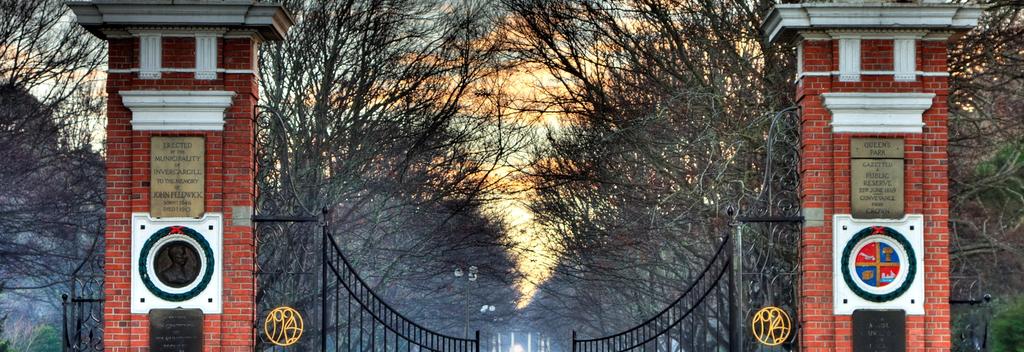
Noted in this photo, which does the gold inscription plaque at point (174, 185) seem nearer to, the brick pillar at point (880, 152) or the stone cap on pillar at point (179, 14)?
the stone cap on pillar at point (179, 14)

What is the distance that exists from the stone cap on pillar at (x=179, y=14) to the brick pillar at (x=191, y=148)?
0.04 metres

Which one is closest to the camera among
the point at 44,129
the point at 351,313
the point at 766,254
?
the point at 766,254

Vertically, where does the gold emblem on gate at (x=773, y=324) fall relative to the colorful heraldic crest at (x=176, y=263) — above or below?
below

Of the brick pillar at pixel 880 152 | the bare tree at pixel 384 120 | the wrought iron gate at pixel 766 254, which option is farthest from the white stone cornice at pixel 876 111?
the bare tree at pixel 384 120

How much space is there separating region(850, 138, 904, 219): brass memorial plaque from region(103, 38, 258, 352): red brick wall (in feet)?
19.5

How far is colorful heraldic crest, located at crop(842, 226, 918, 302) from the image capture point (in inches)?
606

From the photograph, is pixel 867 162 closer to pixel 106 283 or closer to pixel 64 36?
pixel 106 283

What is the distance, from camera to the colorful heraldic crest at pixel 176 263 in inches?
604

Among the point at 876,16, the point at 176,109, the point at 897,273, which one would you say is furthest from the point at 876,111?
the point at 176,109

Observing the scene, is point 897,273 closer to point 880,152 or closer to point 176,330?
point 880,152

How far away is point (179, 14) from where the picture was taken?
15.2 m

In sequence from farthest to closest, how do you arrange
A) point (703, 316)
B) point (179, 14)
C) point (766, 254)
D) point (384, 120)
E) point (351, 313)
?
1. point (351, 313)
2. point (384, 120)
3. point (703, 316)
4. point (766, 254)
5. point (179, 14)

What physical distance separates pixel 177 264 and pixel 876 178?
690 centimetres

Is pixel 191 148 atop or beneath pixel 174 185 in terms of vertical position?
atop
